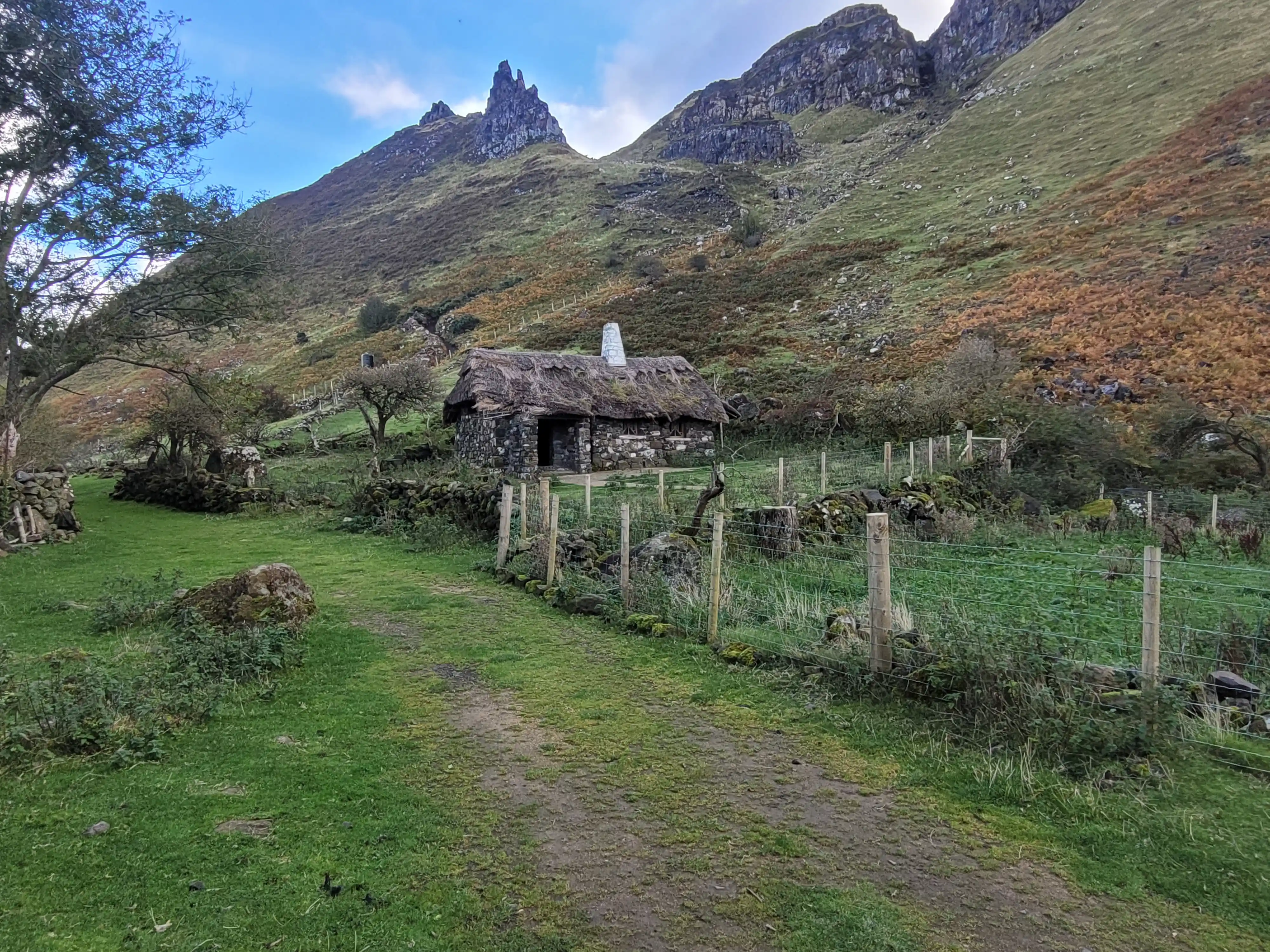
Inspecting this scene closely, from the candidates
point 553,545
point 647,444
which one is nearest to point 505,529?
point 553,545

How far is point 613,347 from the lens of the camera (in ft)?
87.8

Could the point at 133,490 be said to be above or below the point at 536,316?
below

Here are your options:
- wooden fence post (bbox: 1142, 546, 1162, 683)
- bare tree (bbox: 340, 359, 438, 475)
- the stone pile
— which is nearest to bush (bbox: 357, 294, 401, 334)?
bare tree (bbox: 340, 359, 438, 475)

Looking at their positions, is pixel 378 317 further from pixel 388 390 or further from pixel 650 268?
pixel 388 390

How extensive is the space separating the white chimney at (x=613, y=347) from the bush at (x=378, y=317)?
3125 centimetres

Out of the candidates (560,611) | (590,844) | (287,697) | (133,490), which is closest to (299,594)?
(287,697)

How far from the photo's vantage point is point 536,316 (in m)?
47.6

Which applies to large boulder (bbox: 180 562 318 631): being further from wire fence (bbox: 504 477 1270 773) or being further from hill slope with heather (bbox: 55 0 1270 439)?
hill slope with heather (bbox: 55 0 1270 439)

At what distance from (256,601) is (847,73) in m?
114

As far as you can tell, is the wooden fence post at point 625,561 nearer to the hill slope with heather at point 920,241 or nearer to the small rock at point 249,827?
the small rock at point 249,827

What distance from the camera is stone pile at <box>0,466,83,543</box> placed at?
13.0m

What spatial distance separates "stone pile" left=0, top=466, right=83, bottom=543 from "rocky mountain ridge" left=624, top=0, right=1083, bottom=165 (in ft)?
276

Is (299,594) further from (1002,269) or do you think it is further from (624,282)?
(624,282)

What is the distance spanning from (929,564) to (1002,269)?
32416mm
